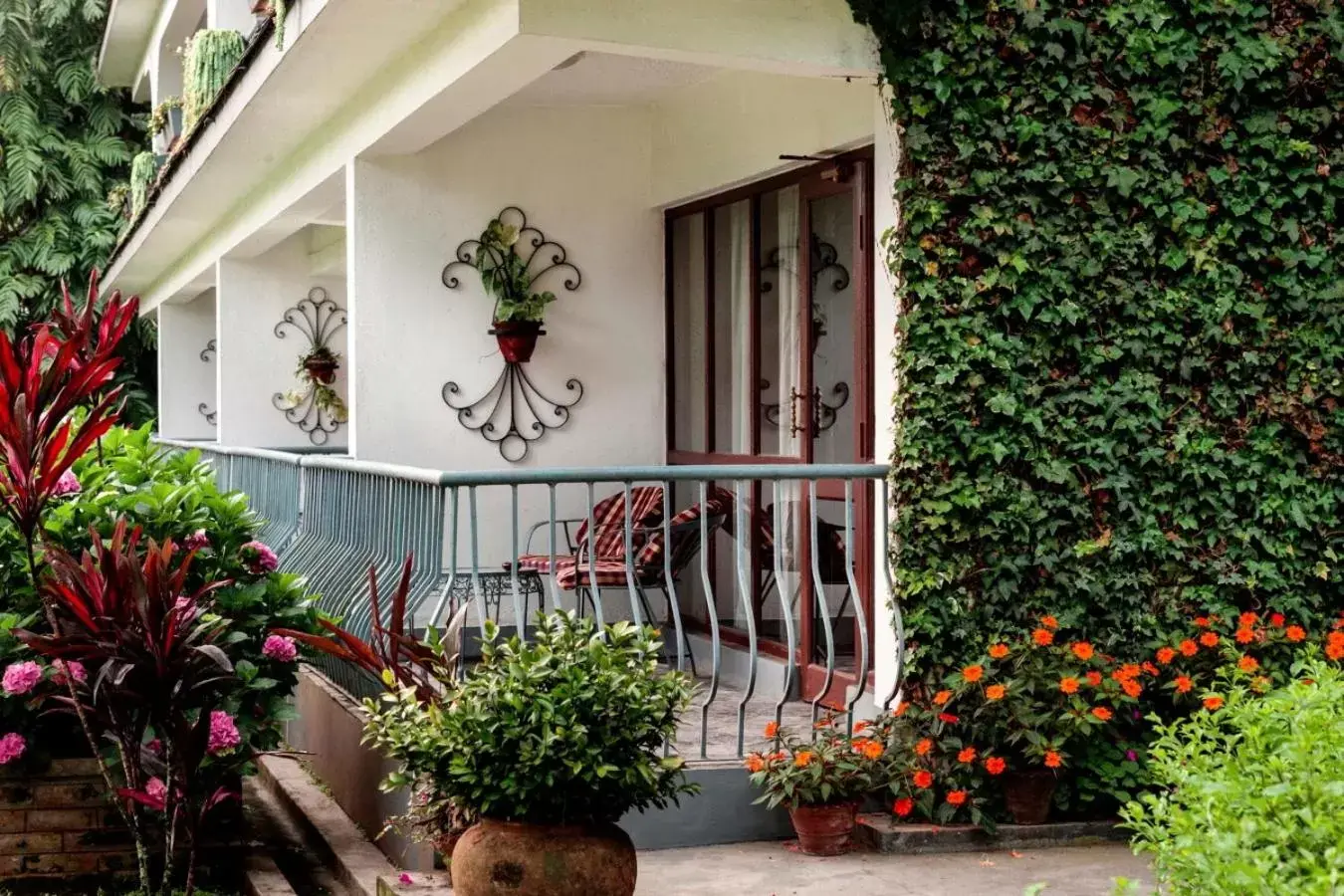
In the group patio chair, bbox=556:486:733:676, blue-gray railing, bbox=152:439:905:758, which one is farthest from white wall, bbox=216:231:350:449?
patio chair, bbox=556:486:733:676

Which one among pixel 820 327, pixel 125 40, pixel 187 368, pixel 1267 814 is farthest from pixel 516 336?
pixel 125 40

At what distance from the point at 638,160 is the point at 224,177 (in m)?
2.94

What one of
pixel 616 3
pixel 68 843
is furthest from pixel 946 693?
pixel 68 843

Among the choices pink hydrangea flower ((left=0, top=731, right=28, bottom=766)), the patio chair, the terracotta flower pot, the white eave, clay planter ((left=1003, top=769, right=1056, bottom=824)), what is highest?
the white eave

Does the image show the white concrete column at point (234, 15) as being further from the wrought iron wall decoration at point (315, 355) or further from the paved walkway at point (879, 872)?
the paved walkway at point (879, 872)

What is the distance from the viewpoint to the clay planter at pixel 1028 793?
18.3 feet

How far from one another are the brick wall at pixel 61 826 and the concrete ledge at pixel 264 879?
0.39 m

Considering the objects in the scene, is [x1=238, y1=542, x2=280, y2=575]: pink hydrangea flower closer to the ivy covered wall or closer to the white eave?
the ivy covered wall

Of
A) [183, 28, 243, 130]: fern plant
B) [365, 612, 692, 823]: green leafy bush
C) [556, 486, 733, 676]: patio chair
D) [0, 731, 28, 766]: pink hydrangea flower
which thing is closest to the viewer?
[365, 612, 692, 823]: green leafy bush

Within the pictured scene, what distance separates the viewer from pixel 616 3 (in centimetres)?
548

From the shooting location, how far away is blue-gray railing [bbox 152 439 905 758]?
18.2 ft

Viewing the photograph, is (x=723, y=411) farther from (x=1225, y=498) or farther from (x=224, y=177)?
(x=224, y=177)

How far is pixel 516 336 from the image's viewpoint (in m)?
7.93

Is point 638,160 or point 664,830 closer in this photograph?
point 664,830
